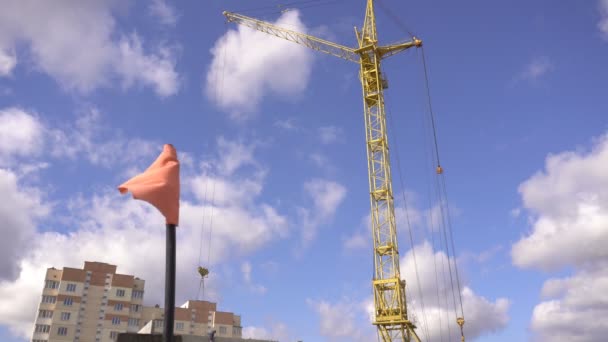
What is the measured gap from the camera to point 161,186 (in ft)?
16.2

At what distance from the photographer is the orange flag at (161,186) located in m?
4.84

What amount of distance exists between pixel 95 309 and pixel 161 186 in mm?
97183

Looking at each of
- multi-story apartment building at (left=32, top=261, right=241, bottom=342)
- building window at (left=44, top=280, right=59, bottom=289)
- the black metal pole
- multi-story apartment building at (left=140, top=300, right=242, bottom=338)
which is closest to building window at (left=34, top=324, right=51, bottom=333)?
multi-story apartment building at (left=32, top=261, right=241, bottom=342)

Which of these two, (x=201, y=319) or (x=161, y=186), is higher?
(x=201, y=319)

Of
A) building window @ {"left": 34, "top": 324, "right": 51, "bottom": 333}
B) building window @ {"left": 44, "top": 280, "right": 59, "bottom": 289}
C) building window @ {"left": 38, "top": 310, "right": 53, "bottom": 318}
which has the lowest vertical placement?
building window @ {"left": 34, "top": 324, "right": 51, "bottom": 333}

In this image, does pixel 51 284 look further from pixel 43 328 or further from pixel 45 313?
pixel 43 328

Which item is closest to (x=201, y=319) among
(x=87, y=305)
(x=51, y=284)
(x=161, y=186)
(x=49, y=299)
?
(x=87, y=305)

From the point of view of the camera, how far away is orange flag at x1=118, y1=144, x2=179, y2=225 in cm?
484

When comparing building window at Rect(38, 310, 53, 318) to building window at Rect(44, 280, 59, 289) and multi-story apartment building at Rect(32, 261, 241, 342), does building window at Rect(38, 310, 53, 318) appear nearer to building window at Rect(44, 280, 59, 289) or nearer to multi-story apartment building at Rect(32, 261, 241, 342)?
multi-story apartment building at Rect(32, 261, 241, 342)

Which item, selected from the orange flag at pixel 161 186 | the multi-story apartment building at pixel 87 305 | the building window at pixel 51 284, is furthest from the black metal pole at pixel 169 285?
the building window at pixel 51 284

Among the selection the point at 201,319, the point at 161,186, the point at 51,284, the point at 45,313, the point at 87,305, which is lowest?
the point at 161,186

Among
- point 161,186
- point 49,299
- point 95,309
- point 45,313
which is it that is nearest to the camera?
point 161,186

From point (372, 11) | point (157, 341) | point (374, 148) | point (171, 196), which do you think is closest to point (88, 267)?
point (374, 148)

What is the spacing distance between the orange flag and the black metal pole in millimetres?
159
